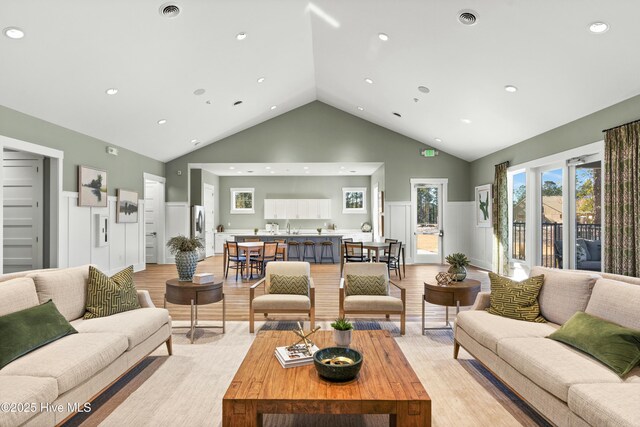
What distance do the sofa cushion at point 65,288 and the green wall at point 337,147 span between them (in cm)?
683

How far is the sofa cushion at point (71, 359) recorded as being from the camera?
208 centimetres

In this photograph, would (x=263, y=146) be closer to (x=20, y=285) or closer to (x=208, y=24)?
(x=208, y=24)

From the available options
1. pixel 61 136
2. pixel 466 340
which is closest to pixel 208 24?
pixel 61 136

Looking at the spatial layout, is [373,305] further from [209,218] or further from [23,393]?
[209,218]

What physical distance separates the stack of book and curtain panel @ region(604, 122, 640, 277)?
4.13 meters

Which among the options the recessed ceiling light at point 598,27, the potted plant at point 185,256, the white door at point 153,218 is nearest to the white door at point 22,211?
the potted plant at point 185,256

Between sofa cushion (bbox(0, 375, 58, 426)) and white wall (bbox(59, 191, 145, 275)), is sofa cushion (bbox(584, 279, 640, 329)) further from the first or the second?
white wall (bbox(59, 191, 145, 275))

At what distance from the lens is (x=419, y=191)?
9.94 metres

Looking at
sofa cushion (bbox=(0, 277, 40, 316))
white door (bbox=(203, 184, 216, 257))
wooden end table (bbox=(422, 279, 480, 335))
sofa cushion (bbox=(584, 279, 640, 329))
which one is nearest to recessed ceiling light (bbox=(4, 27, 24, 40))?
sofa cushion (bbox=(0, 277, 40, 316))

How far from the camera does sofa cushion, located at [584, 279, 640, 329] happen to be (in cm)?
240

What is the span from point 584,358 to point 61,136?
7.32m

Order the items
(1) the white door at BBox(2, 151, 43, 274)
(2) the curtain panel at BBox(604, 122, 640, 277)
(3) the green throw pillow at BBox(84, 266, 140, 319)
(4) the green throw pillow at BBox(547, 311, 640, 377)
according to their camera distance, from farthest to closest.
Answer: (1) the white door at BBox(2, 151, 43, 274) < (2) the curtain panel at BBox(604, 122, 640, 277) < (3) the green throw pillow at BBox(84, 266, 140, 319) < (4) the green throw pillow at BBox(547, 311, 640, 377)

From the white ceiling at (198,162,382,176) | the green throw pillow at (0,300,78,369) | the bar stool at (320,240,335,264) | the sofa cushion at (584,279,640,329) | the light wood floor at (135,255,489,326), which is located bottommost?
the light wood floor at (135,255,489,326)

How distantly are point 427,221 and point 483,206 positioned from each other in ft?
5.08
